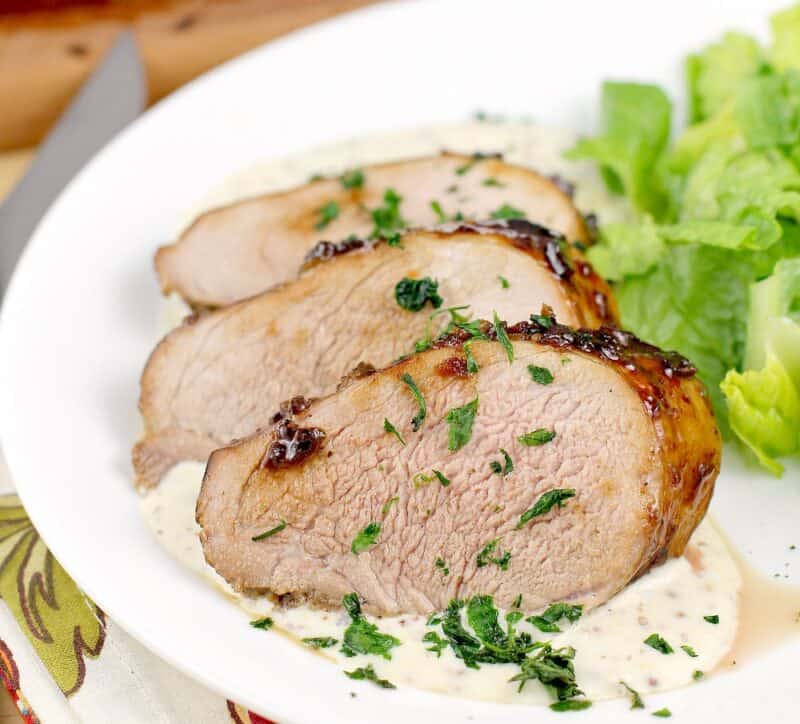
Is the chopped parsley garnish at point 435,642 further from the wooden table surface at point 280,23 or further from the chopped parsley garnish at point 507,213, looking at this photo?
the wooden table surface at point 280,23

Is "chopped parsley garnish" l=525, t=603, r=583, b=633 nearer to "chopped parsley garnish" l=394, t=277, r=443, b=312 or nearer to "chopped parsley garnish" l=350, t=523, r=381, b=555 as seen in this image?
"chopped parsley garnish" l=350, t=523, r=381, b=555

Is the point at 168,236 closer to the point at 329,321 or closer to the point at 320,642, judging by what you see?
the point at 329,321

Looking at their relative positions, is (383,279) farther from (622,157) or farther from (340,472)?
(622,157)

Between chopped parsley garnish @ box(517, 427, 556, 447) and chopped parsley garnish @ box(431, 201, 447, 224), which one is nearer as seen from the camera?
chopped parsley garnish @ box(517, 427, 556, 447)

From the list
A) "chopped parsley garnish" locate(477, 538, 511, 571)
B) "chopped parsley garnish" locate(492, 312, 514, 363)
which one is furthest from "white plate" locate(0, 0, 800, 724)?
"chopped parsley garnish" locate(492, 312, 514, 363)

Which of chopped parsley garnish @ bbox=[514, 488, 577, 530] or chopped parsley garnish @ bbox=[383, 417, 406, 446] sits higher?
chopped parsley garnish @ bbox=[383, 417, 406, 446]

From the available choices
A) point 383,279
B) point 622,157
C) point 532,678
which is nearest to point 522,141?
point 622,157

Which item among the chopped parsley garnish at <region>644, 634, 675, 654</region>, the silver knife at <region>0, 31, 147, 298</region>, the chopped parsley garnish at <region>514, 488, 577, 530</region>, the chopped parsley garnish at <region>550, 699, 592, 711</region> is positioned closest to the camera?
the chopped parsley garnish at <region>550, 699, 592, 711</region>

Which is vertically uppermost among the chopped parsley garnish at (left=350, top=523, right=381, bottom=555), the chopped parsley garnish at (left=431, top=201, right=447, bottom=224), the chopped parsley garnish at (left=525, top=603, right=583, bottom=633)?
the chopped parsley garnish at (left=431, top=201, right=447, bottom=224)
